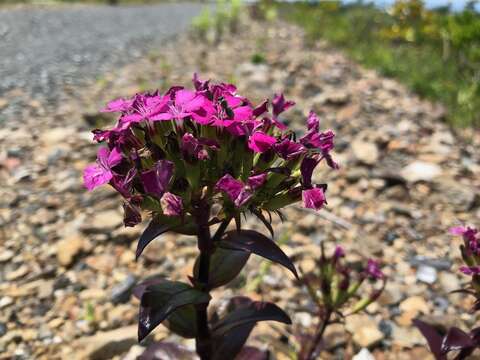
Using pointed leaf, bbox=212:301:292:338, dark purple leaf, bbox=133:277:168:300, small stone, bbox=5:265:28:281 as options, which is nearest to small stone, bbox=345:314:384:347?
pointed leaf, bbox=212:301:292:338

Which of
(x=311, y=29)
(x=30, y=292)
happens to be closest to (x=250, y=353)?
(x=30, y=292)

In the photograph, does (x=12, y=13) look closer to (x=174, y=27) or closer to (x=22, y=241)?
(x=174, y=27)

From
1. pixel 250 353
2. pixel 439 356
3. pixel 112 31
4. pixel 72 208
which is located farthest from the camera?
pixel 112 31

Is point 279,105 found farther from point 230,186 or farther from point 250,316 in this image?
point 250,316

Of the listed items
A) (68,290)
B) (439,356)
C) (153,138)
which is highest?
(153,138)

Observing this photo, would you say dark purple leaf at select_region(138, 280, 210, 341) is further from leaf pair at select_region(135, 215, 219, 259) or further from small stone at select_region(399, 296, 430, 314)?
small stone at select_region(399, 296, 430, 314)

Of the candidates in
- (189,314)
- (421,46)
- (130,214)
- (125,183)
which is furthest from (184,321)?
(421,46)

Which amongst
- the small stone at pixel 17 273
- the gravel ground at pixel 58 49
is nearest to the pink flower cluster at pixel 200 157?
the small stone at pixel 17 273
